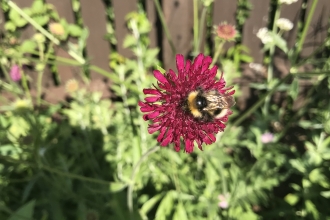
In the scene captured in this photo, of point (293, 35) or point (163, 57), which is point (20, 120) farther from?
point (293, 35)

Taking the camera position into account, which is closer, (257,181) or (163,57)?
(257,181)

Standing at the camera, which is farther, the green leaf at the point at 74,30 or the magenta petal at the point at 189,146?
the green leaf at the point at 74,30

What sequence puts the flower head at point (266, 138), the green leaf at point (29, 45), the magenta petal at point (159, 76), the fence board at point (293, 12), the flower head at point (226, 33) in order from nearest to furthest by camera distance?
the magenta petal at point (159, 76) → the flower head at point (226, 33) → the flower head at point (266, 138) → the fence board at point (293, 12) → the green leaf at point (29, 45)

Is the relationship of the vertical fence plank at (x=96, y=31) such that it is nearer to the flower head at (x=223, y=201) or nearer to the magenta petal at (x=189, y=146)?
the flower head at (x=223, y=201)

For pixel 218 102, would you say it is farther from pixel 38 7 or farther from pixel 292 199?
pixel 38 7

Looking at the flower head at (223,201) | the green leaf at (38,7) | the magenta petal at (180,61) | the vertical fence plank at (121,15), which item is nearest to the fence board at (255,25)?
the vertical fence plank at (121,15)

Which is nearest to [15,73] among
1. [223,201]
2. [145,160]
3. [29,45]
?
[29,45]

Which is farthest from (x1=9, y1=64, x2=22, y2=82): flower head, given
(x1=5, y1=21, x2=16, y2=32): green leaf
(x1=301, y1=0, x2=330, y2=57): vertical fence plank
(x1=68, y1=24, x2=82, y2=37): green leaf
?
(x1=301, y1=0, x2=330, y2=57): vertical fence plank

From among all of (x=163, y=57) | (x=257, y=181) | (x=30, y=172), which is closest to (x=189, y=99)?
(x=257, y=181)
